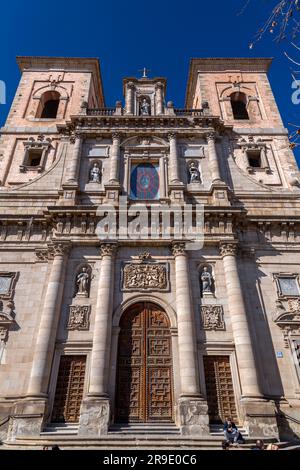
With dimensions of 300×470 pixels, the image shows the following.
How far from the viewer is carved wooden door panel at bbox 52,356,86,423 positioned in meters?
12.2

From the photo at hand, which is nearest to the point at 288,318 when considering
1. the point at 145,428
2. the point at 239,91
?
the point at 145,428

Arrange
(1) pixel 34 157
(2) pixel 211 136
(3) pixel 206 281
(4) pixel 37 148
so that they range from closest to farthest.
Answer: (3) pixel 206 281
(2) pixel 211 136
(4) pixel 37 148
(1) pixel 34 157

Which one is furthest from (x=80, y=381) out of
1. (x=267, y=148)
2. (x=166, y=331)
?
(x=267, y=148)

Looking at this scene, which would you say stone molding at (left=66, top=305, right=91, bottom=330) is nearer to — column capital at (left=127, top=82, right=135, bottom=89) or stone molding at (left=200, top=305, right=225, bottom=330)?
stone molding at (left=200, top=305, right=225, bottom=330)

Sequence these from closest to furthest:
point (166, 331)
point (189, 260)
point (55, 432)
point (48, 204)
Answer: point (55, 432)
point (166, 331)
point (189, 260)
point (48, 204)

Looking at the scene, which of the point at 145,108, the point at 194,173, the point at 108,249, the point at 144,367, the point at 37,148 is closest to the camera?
the point at 144,367

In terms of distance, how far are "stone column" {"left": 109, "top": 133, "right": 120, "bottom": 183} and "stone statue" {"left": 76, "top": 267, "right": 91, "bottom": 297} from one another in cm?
509

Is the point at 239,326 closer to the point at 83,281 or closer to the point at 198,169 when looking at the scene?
the point at 83,281

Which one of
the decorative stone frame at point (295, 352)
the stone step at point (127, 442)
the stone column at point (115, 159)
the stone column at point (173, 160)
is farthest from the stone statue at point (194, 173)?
the stone step at point (127, 442)

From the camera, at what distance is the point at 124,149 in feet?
63.8

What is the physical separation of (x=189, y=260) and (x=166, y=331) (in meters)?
3.21

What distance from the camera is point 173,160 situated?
18.6 metres

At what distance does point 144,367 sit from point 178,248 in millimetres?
5039
